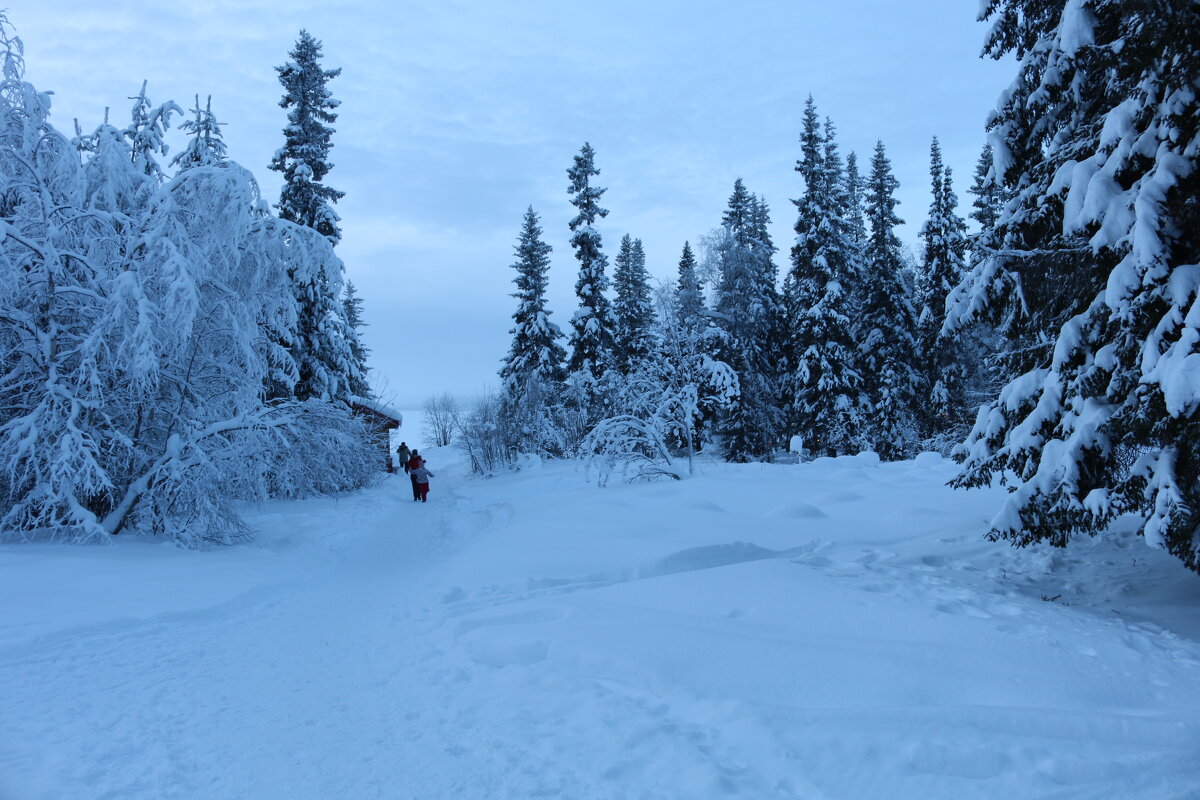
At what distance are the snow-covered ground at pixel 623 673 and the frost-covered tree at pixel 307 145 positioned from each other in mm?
15878

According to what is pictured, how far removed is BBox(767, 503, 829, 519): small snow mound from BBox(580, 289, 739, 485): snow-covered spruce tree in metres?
5.61

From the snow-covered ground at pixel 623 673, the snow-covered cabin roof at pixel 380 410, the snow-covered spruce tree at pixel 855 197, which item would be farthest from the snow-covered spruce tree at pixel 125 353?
the snow-covered spruce tree at pixel 855 197

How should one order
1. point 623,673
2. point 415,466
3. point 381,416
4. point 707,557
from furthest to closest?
1. point 381,416
2. point 415,466
3. point 707,557
4. point 623,673

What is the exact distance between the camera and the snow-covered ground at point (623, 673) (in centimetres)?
322

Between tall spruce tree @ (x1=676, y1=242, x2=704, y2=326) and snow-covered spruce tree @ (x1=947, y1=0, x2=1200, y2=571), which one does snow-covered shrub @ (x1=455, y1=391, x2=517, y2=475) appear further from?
snow-covered spruce tree @ (x1=947, y1=0, x2=1200, y2=571)

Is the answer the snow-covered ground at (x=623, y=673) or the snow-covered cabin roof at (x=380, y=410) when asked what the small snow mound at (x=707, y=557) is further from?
the snow-covered cabin roof at (x=380, y=410)

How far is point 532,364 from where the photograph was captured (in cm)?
3089

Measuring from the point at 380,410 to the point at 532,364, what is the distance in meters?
7.16

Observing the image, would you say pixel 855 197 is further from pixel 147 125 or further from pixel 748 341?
pixel 147 125

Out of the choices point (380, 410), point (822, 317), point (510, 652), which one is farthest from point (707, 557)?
point (380, 410)

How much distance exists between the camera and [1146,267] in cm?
455

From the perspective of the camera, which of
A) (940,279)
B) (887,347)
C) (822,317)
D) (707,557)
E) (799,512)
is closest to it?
(707,557)

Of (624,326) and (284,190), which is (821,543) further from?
(624,326)

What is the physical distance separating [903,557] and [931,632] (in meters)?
2.97
